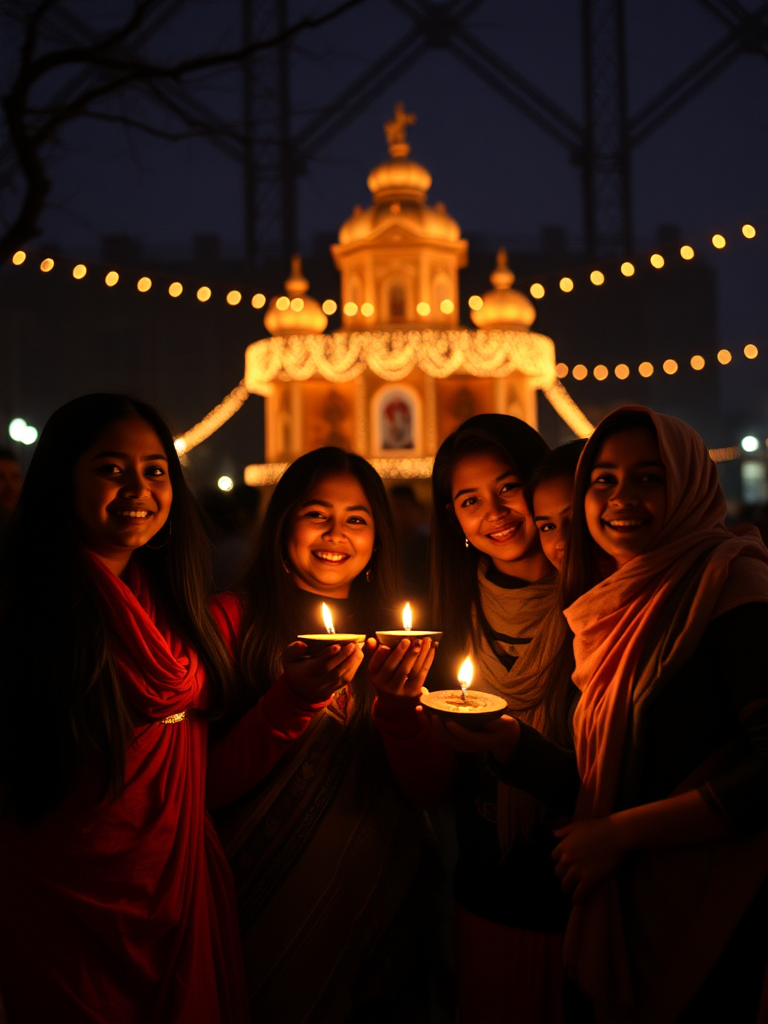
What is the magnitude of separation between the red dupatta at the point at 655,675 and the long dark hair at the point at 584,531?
9 cm

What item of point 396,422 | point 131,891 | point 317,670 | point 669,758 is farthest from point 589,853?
point 396,422

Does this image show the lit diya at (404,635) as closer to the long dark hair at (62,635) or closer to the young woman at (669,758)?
the young woman at (669,758)

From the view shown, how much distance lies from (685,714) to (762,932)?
520 millimetres

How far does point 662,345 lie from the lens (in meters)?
25.3

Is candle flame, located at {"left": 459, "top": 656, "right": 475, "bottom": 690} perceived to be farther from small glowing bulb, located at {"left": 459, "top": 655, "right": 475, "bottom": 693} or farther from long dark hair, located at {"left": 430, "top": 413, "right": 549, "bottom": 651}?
long dark hair, located at {"left": 430, "top": 413, "right": 549, "bottom": 651}

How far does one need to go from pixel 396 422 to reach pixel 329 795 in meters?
15.6

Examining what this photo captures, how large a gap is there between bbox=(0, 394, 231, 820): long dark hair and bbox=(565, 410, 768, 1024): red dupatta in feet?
3.51

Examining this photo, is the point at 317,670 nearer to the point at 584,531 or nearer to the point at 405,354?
the point at 584,531

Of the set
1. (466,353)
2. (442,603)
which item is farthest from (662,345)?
(442,603)

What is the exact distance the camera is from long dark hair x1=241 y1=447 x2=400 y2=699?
2693 millimetres

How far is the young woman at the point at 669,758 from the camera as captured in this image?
77.5 inches

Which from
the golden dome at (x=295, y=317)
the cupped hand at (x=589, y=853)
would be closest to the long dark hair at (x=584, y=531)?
the cupped hand at (x=589, y=853)

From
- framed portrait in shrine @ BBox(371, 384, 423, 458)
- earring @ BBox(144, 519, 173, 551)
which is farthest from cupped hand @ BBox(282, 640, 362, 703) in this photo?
framed portrait in shrine @ BBox(371, 384, 423, 458)

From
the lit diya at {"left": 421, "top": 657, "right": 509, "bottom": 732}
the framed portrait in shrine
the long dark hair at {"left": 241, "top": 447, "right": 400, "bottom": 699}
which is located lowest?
the lit diya at {"left": 421, "top": 657, "right": 509, "bottom": 732}
